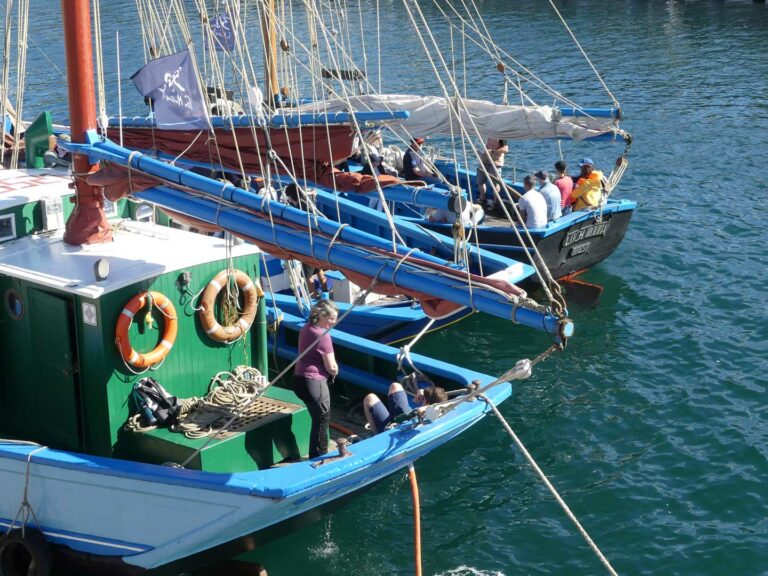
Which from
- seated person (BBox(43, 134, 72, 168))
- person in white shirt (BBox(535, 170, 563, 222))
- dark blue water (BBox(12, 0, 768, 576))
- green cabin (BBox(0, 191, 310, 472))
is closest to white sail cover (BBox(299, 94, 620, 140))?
person in white shirt (BBox(535, 170, 563, 222))

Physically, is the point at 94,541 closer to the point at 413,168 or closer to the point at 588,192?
the point at 588,192

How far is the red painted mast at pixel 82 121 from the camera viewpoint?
11.5 meters

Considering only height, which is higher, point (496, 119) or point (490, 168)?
point (496, 119)

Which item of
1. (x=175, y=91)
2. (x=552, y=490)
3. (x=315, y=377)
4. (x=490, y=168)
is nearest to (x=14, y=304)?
(x=175, y=91)

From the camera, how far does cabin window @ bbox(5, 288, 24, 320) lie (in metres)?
11.3

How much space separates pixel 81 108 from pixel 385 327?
Answer: 7.04m

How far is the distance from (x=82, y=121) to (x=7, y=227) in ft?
4.89

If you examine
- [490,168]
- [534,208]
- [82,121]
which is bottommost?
[534,208]

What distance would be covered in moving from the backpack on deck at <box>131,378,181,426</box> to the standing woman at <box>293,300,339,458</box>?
1331 mm

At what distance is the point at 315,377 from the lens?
1131 cm

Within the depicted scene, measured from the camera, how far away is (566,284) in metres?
20.8

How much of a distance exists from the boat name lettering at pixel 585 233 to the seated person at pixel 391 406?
8.95 m

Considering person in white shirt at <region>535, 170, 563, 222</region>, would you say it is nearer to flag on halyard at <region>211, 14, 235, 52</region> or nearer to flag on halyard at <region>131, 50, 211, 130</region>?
flag on halyard at <region>211, 14, 235, 52</region>

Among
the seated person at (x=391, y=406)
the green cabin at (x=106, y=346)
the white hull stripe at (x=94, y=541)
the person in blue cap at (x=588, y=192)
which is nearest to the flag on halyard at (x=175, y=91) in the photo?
the green cabin at (x=106, y=346)
